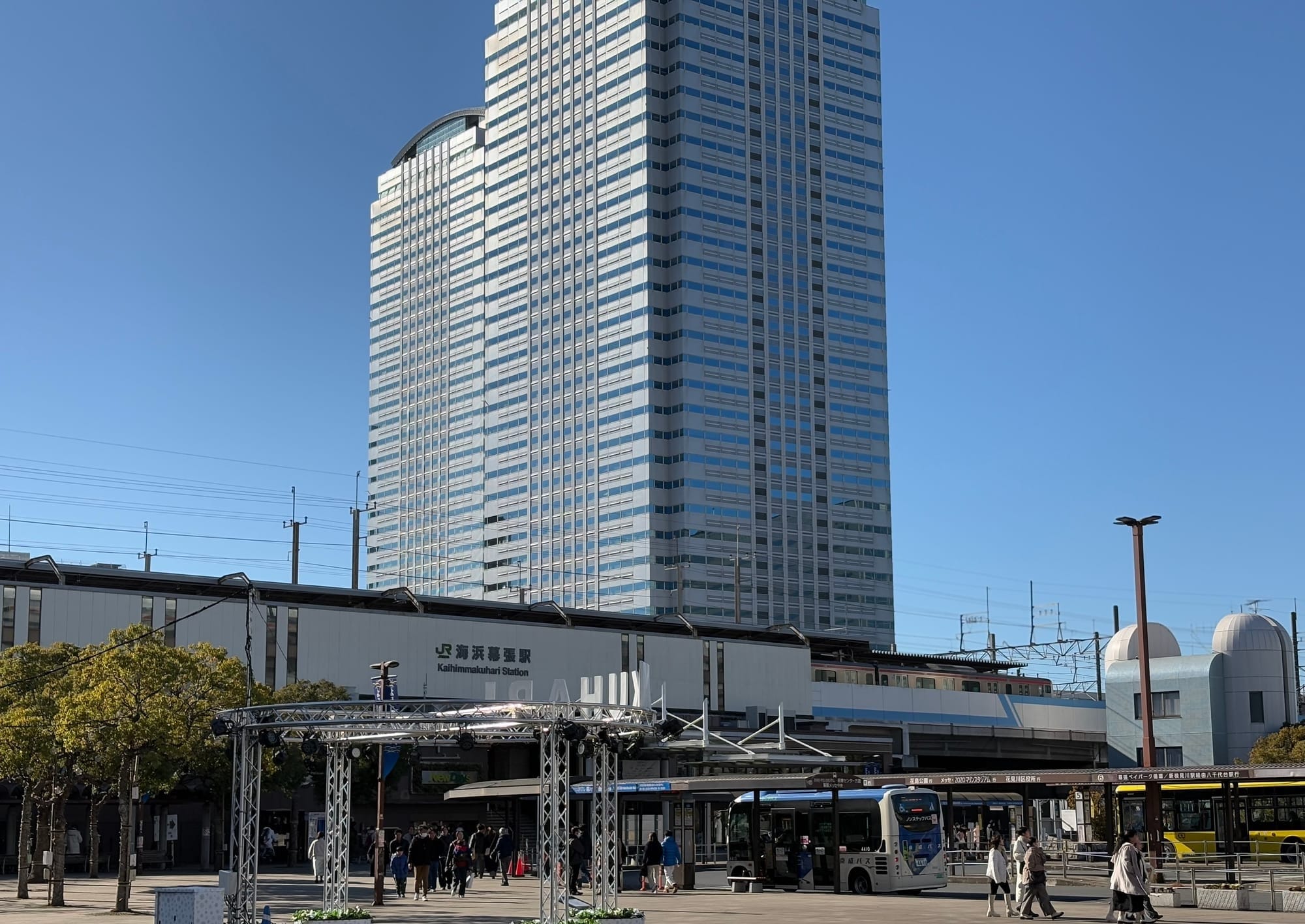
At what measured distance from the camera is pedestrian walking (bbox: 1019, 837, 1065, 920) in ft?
111

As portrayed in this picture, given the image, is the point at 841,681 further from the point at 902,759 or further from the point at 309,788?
the point at 309,788

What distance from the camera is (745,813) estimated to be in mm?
50562

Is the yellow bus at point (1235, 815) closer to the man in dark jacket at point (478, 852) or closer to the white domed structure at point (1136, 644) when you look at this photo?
the man in dark jacket at point (478, 852)

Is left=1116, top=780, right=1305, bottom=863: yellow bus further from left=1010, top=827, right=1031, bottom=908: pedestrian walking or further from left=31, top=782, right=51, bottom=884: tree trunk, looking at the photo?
left=31, top=782, right=51, bottom=884: tree trunk

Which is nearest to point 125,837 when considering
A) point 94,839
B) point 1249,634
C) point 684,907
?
point 684,907

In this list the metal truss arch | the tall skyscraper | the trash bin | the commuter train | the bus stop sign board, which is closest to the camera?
the trash bin

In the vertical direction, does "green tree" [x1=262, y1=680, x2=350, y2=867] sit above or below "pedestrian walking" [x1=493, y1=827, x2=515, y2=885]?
above

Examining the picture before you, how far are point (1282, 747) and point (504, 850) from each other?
49.9m

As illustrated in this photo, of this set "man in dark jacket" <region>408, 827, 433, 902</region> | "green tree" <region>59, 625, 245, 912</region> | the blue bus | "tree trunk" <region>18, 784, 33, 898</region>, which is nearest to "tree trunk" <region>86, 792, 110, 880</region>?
"green tree" <region>59, 625, 245, 912</region>

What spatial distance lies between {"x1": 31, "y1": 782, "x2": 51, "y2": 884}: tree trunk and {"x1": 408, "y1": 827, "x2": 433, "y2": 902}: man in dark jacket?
11.3 m

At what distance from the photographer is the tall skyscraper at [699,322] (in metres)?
169

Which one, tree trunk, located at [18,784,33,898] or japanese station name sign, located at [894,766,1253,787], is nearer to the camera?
japanese station name sign, located at [894,766,1253,787]

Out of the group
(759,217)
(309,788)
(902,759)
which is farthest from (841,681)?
(759,217)

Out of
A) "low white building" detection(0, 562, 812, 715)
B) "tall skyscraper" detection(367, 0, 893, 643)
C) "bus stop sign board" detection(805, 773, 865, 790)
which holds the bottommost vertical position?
"bus stop sign board" detection(805, 773, 865, 790)
